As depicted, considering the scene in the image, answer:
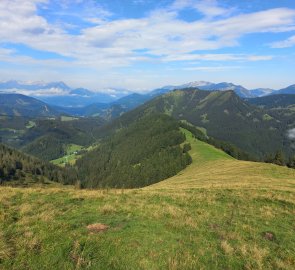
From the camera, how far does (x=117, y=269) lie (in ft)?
41.2

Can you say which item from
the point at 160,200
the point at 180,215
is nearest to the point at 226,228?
the point at 180,215

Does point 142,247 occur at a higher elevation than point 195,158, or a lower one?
higher

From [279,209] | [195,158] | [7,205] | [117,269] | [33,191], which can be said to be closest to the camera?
[117,269]

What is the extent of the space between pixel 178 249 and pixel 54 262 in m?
5.97

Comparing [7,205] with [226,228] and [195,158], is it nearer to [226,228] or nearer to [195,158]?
[226,228]

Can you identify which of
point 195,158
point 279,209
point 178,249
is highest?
point 178,249

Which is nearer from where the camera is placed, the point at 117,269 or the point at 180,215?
the point at 117,269

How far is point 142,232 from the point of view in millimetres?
16406

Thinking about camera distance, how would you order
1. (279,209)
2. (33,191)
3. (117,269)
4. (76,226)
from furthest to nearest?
(33,191) < (279,209) < (76,226) < (117,269)

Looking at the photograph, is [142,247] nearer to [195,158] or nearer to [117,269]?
[117,269]

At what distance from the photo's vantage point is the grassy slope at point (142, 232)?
13.2 metres

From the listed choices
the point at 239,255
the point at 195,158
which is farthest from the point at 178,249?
the point at 195,158

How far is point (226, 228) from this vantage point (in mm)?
18406

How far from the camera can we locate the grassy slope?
13.2 m
